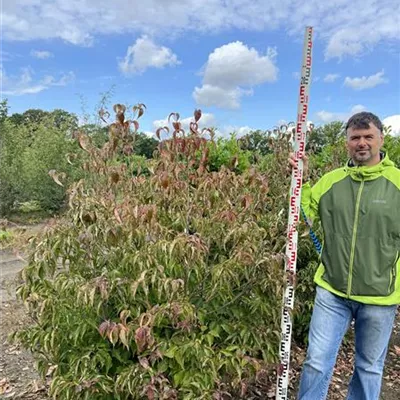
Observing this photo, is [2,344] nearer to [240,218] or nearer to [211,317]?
[211,317]

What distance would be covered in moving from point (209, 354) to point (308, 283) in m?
1.58

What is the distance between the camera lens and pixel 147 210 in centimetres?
222

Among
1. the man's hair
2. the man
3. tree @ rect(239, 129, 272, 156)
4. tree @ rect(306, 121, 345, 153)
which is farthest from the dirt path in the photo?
tree @ rect(306, 121, 345, 153)

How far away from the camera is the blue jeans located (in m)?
2.51

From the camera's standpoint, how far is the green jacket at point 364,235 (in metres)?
2.42

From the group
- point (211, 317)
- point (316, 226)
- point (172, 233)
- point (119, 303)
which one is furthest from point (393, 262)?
point (119, 303)

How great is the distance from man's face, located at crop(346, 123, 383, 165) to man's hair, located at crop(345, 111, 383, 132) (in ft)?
0.07

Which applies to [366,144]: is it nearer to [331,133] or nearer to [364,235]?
[364,235]

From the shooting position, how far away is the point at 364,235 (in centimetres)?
244

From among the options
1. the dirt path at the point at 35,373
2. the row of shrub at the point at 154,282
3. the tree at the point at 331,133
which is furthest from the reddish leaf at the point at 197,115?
the tree at the point at 331,133

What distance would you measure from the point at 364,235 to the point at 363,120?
0.61 metres

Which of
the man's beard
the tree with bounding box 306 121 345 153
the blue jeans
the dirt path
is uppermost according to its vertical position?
the tree with bounding box 306 121 345 153

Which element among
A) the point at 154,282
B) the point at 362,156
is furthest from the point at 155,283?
the point at 362,156

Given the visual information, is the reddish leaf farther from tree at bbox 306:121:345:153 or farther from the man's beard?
tree at bbox 306:121:345:153
